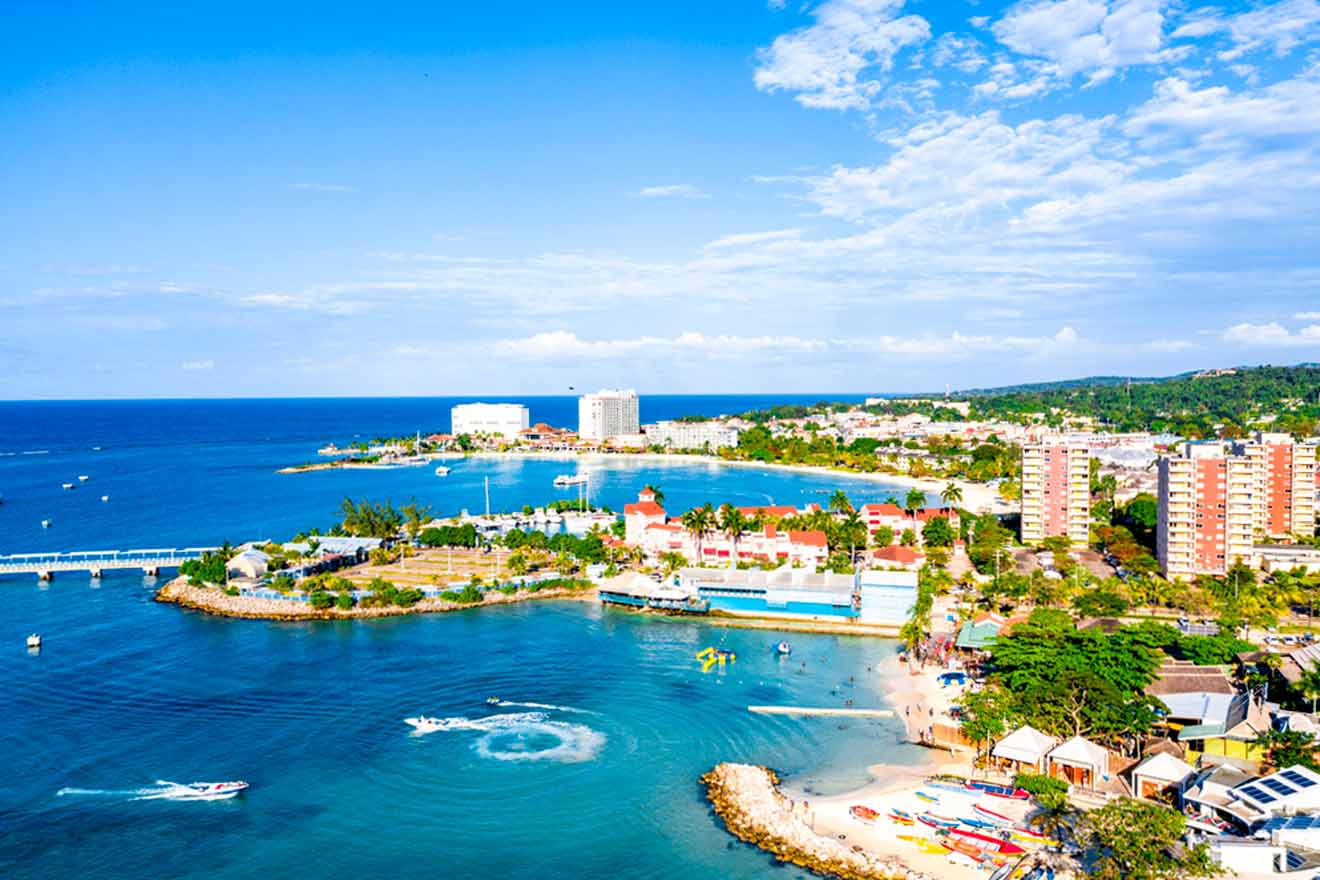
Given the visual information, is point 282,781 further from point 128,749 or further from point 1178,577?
point 1178,577

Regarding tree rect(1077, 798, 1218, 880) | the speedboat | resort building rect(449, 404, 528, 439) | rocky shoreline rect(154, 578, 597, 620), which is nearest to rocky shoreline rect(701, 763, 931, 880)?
tree rect(1077, 798, 1218, 880)

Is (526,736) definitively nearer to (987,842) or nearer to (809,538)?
(987,842)

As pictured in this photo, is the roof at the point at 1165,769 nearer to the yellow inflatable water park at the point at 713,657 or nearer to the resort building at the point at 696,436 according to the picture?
the yellow inflatable water park at the point at 713,657

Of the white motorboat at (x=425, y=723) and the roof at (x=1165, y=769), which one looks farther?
the white motorboat at (x=425, y=723)

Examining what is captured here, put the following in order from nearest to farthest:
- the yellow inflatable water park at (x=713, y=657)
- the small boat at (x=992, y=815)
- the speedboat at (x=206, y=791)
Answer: the small boat at (x=992, y=815) → the speedboat at (x=206, y=791) → the yellow inflatable water park at (x=713, y=657)

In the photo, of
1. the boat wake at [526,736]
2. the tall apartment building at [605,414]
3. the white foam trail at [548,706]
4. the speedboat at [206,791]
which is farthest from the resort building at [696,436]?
the speedboat at [206,791]

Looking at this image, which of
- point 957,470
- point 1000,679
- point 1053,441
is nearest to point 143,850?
point 1000,679

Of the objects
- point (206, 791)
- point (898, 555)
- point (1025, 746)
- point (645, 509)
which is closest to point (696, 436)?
point (645, 509)
